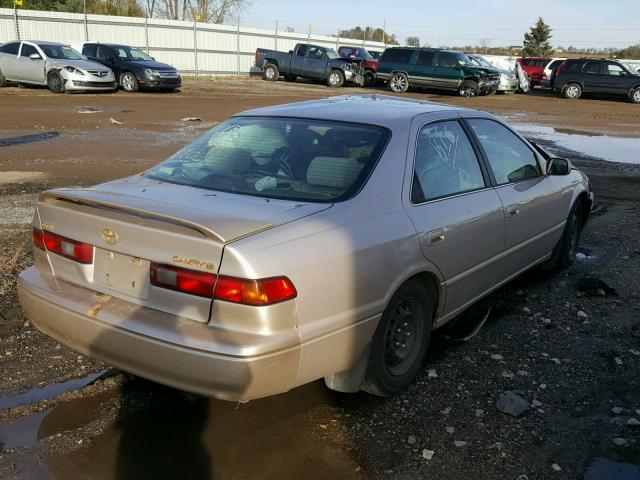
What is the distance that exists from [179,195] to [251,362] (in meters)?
1.05

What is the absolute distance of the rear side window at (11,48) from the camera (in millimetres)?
21541

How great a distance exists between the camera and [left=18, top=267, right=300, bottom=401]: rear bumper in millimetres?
2639

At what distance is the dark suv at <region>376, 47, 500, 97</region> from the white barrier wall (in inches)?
468

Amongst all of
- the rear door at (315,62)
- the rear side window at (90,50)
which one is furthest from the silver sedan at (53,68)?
the rear door at (315,62)

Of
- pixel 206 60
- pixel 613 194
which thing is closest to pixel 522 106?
pixel 613 194

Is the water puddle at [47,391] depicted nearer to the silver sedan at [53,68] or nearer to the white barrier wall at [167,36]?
the silver sedan at [53,68]

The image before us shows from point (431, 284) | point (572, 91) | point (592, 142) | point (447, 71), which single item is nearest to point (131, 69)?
point (447, 71)

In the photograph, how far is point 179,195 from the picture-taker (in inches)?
127

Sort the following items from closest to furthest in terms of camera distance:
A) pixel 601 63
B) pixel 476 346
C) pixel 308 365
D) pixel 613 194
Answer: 1. pixel 308 365
2. pixel 476 346
3. pixel 613 194
4. pixel 601 63

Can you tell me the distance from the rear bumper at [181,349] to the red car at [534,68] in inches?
1328

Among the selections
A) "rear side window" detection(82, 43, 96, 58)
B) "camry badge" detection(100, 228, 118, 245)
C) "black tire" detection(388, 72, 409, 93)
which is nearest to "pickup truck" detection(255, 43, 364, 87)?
"black tire" detection(388, 72, 409, 93)

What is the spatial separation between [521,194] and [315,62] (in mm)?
27842

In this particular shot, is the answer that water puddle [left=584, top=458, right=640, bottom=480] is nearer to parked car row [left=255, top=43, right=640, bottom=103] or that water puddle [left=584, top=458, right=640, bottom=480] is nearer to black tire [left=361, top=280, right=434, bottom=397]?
black tire [left=361, top=280, right=434, bottom=397]

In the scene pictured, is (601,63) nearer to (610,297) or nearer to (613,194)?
(613,194)
